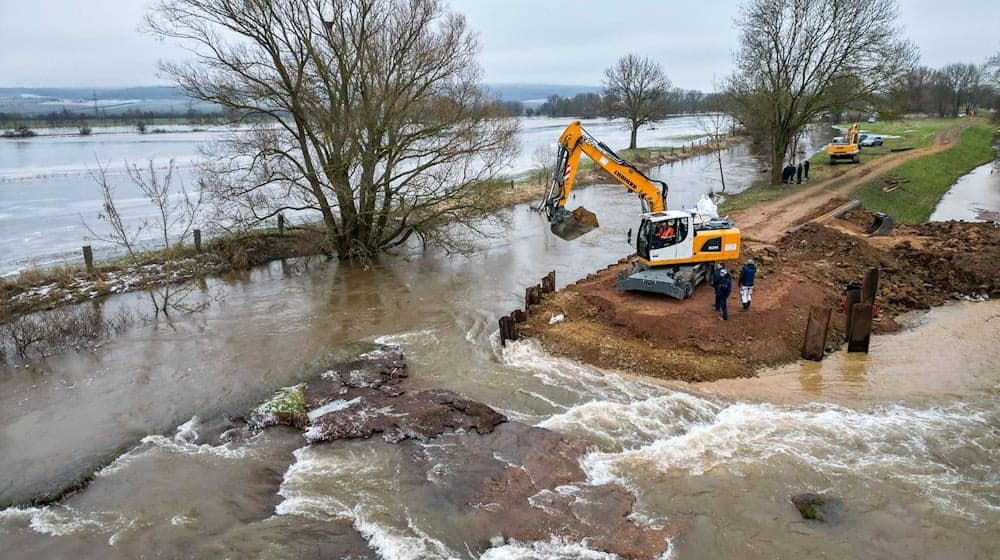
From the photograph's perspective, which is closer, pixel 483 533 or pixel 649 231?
pixel 483 533

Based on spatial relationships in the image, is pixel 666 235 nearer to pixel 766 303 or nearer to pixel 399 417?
pixel 766 303

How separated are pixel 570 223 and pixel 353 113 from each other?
9080 mm

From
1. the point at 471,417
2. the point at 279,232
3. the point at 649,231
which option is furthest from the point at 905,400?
the point at 279,232

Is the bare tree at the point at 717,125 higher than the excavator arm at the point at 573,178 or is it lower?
higher

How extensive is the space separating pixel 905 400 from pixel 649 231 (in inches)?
254

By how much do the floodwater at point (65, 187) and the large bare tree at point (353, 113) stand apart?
1.99 m

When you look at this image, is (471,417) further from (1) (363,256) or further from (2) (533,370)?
(1) (363,256)

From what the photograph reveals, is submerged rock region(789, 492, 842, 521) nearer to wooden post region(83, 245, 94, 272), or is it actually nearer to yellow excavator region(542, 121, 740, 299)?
yellow excavator region(542, 121, 740, 299)

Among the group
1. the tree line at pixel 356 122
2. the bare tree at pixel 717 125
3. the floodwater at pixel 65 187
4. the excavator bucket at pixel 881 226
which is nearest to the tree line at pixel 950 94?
the bare tree at pixel 717 125

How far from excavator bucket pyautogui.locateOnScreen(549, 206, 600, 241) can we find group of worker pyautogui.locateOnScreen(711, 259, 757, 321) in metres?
3.89

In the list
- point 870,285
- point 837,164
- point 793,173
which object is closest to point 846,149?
point 837,164

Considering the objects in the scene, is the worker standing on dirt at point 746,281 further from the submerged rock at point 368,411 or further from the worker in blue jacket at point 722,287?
the submerged rock at point 368,411

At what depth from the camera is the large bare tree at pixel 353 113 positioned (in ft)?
64.8

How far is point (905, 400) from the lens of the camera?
11922 millimetres
